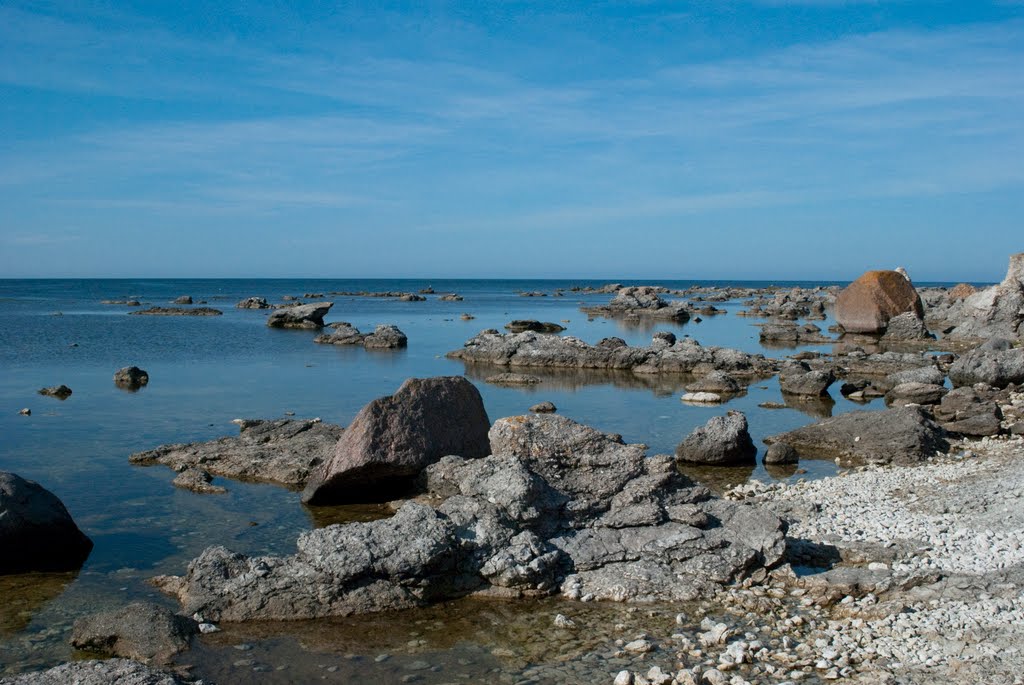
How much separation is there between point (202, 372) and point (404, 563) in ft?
89.5

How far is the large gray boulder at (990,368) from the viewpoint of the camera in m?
29.9

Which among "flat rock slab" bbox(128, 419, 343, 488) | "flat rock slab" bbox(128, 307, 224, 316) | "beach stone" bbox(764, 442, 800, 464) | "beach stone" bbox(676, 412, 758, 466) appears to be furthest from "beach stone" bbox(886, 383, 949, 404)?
"flat rock slab" bbox(128, 307, 224, 316)

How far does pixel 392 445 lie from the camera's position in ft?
51.3

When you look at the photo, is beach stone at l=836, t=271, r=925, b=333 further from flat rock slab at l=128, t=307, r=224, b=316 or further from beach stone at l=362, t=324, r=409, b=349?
flat rock slab at l=128, t=307, r=224, b=316

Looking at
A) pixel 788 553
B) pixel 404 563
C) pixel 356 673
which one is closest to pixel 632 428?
pixel 788 553

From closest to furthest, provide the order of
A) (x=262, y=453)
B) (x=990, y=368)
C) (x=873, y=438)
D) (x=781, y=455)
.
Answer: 1. (x=262, y=453)
2. (x=781, y=455)
3. (x=873, y=438)
4. (x=990, y=368)

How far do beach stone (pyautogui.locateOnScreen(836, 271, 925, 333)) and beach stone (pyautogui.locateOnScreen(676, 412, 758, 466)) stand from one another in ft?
127

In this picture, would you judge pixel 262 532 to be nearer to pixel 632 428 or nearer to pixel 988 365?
pixel 632 428

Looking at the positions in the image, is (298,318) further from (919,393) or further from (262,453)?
(262,453)

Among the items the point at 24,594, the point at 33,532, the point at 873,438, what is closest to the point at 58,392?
the point at 33,532

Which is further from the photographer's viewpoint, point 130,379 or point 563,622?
point 130,379

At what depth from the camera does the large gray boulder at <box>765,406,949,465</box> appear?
19828mm

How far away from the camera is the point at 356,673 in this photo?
9016 millimetres

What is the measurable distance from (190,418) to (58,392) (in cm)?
713
